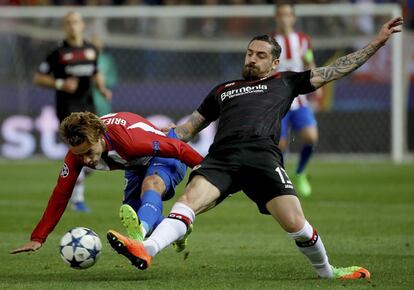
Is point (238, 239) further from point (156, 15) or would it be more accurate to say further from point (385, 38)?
point (156, 15)

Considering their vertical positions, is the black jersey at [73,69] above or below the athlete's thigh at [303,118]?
above

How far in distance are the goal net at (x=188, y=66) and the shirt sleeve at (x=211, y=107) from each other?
1225 centimetres

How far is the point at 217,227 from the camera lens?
11.4 m

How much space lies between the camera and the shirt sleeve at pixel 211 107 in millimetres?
7879

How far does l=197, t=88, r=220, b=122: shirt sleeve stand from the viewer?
7.88 m

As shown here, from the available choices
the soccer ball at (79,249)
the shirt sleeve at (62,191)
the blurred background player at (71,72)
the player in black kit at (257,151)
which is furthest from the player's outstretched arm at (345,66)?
the blurred background player at (71,72)

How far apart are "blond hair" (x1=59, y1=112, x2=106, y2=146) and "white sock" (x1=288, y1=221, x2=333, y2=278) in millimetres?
1547

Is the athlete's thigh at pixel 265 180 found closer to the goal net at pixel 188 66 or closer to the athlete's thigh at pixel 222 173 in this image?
the athlete's thigh at pixel 222 173

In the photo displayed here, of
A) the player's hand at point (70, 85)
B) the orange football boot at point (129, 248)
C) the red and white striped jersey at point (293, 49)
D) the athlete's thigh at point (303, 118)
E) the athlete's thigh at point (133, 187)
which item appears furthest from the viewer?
the red and white striped jersey at point (293, 49)

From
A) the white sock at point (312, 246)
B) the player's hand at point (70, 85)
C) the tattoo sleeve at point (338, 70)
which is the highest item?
the tattoo sleeve at point (338, 70)

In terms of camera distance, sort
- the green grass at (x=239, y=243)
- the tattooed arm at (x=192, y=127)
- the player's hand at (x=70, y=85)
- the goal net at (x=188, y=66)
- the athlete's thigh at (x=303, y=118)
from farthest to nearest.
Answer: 1. the goal net at (x=188, y=66)
2. the athlete's thigh at (x=303, y=118)
3. the player's hand at (x=70, y=85)
4. the tattooed arm at (x=192, y=127)
5. the green grass at (x=239, y=243)

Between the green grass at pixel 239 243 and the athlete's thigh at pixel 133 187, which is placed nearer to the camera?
the green grass at pixel 239 243

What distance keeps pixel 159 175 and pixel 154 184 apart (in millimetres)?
128

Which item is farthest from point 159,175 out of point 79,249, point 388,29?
point 388,29
